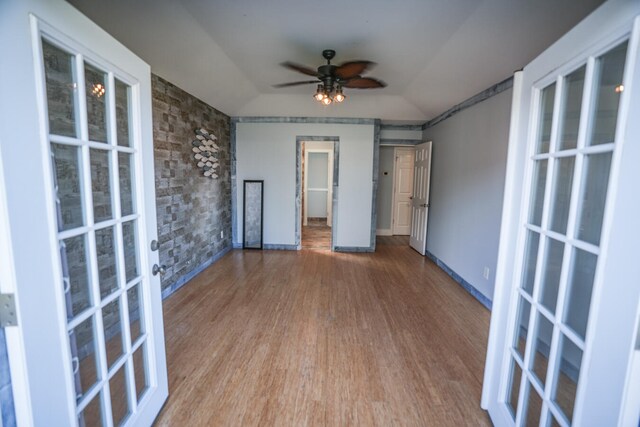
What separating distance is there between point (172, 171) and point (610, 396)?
12.1 ft

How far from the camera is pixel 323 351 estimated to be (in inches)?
90.4

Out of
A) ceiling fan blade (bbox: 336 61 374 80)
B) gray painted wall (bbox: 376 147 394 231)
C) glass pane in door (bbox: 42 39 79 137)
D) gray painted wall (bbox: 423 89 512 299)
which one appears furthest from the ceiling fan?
gray painted wall (bbox: 376 147 394 231)

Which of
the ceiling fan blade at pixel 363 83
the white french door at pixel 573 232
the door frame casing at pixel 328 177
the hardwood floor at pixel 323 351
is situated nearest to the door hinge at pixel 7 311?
the hardwood floor at pixel 323 351

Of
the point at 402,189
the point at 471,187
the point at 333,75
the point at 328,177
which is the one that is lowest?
the point at 402,189

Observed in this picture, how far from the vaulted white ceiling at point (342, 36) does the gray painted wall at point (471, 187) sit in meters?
0.38

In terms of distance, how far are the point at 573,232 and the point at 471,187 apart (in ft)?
8.93

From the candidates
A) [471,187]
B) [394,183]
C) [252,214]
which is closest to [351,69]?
[471,187]

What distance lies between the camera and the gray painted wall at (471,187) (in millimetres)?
3037

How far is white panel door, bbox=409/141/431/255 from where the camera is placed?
4965mm

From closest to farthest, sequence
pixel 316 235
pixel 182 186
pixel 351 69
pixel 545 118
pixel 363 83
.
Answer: pixel 545 118
pixel 351 69
pixel 363 83
pixel 182 186
pixel 316 235

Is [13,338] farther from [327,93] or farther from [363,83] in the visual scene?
[363,83]

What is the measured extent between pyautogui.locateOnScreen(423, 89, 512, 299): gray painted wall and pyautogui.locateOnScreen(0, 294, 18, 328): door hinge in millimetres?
3460

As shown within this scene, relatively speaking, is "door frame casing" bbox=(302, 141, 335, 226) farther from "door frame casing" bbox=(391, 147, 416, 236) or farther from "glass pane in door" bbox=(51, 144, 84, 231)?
"glass pane in door" bbox=(51, 144, 84, 231)

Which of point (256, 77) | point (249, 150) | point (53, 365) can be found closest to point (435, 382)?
point (53, 365)
